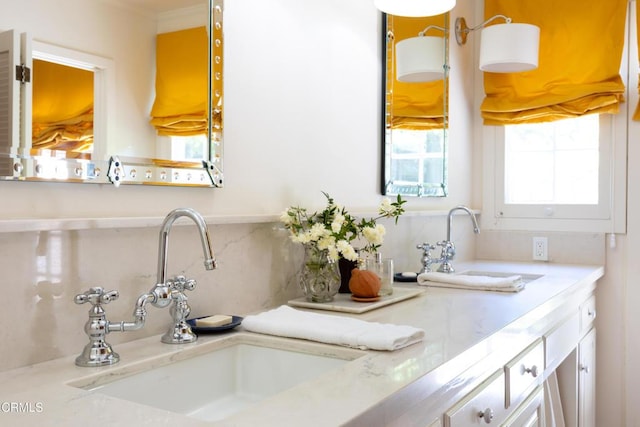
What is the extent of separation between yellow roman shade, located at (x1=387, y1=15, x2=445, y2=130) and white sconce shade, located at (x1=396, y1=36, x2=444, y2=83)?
0.02m

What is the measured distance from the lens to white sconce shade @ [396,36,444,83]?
2.49 metres

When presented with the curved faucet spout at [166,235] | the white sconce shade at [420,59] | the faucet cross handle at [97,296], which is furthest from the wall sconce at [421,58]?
the faucet cross handle at [97,296]

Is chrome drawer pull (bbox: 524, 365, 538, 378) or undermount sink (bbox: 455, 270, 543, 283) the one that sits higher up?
undermount sink (bbox: 455, 270, 543, 283)

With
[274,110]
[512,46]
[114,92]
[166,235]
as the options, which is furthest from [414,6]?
[166,235]

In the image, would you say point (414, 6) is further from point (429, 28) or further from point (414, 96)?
point (429, 28)

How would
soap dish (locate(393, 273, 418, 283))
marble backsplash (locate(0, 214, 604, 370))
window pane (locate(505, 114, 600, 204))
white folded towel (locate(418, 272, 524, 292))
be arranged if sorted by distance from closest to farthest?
marble backsplash (locate(0, 214, 604, 370)) < white folded towel (locate(418, 272, 524, 292)) < soap dish (locate(393, 273, 418, 283)) < window pane (locate(505, 114, 600, 204))

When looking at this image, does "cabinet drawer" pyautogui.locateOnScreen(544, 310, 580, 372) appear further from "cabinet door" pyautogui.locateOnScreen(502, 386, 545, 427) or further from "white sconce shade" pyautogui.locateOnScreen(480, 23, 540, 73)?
"white sconce shade" pyautogui.locateOnScreen(480, 23, 540, 73)

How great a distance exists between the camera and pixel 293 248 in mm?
1868

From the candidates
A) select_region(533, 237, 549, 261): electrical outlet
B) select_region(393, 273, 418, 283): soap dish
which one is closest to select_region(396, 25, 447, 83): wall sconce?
select_region(393, 273, 418, 283): soap dish

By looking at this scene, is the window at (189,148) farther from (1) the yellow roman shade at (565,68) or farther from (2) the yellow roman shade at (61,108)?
(1) the yellow roman shade at (565,68)

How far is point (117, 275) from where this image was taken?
1315mm

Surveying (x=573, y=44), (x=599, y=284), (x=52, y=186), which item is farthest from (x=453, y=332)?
(x=573, y=44)

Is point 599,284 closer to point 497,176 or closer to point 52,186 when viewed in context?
point 497,176

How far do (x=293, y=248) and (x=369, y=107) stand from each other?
729mm
